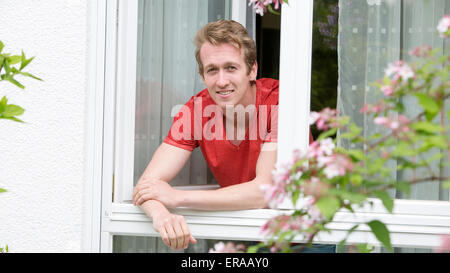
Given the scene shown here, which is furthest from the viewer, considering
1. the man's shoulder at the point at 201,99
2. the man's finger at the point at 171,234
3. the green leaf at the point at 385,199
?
the man's shoulder at the point at 201,99

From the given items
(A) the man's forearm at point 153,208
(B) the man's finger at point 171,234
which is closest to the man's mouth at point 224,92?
(A) the man's forearm at point 153,208

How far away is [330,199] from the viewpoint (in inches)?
33.0

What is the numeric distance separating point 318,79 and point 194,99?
74 cm

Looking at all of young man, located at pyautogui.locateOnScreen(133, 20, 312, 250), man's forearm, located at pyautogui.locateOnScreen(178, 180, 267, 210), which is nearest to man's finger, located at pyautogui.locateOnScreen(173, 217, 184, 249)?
man's forearm, located at pyautogui.locateOnScreen(178, 180, 267, 210)

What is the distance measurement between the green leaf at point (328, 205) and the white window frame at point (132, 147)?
1095 millimetres

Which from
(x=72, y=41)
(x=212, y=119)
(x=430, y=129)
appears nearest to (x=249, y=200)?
(x=212, y=119)

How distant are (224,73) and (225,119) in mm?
278

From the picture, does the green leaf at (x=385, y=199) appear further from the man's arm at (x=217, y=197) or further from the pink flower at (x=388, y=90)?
the man's arm at (x=217, y=197)

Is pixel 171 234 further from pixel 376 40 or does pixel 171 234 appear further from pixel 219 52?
pixel 376 40

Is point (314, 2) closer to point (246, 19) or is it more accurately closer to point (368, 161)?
point (246, 19)

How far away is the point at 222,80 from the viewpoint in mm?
2295

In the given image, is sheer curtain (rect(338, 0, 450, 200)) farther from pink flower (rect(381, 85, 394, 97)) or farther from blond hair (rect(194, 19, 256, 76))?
pink flower (rect(381, 85, 394, 97))

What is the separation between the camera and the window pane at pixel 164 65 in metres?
2.30

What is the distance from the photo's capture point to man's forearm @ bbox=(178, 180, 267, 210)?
196cm
